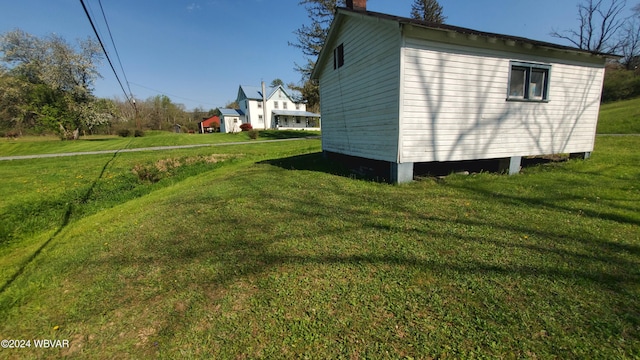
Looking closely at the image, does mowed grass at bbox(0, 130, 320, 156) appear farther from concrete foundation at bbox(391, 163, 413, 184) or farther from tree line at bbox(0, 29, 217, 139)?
concrete foundation at bbox(391, 163, 413, 184)

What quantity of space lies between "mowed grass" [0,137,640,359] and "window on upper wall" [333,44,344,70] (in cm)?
599

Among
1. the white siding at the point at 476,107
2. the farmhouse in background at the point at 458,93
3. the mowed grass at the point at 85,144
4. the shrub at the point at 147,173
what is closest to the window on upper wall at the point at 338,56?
the farmhouse in background at the point at 458,93

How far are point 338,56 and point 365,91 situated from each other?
2.58 metres

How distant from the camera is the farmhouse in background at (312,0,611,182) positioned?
654 cm

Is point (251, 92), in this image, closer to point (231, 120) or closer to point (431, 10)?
point (231, 120)

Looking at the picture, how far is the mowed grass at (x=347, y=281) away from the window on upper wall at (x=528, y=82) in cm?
332

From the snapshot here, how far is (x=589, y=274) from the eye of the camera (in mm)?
2838

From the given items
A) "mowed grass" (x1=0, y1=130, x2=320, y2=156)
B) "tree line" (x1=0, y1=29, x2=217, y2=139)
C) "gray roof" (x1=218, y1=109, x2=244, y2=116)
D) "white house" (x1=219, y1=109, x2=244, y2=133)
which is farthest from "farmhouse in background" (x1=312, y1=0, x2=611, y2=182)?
"gray roof" (x1=218, y1=109, x2=244, y2=116)

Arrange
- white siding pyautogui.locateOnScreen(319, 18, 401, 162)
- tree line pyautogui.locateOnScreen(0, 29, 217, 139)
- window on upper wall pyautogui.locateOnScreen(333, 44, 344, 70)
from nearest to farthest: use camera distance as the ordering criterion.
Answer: white siding pyautogui.locateOnScreen(319, 18, 401, 162) < window on upper wall pyautogui.locateOnScreen(333, 44, 344, 70) < tree line pyautogui.locateOnScreen(0, 29, 217, 139)

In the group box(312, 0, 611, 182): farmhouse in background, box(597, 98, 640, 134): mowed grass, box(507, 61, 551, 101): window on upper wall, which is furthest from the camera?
box(597, 98, 640, 134): mowed grass

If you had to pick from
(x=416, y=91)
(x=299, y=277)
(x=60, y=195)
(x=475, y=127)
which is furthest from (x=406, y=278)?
(x=60, y=195)

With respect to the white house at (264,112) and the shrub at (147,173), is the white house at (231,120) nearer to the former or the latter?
the white house at (264,112)

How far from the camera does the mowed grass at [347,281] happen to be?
7.02 feet

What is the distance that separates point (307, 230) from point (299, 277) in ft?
4.19
